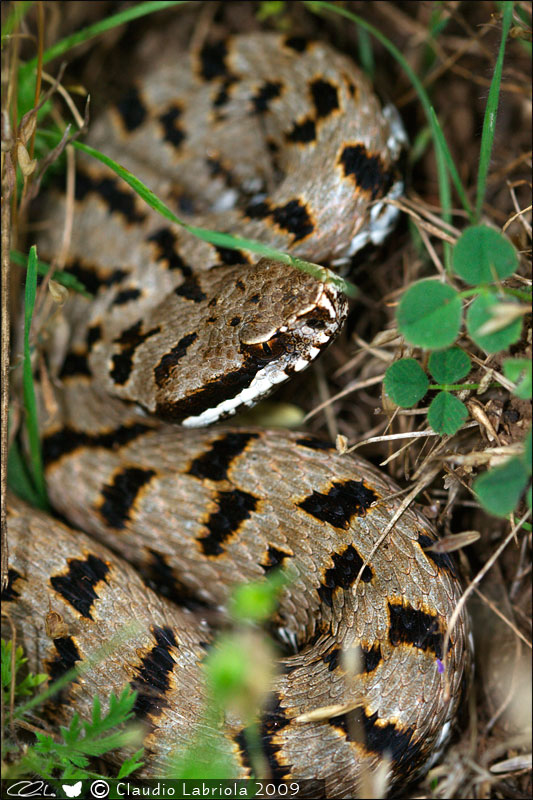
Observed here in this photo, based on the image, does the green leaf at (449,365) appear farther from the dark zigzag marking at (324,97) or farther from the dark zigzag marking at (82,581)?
the dark zigzag marking at (82,581)

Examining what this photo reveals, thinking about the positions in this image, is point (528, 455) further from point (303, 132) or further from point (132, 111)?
point (132, 111)

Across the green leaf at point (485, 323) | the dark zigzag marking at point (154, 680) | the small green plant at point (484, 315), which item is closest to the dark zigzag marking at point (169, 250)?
the small green plant at point (484, 315)

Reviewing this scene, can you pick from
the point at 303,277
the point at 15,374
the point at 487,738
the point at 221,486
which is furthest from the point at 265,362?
the point at 487,738

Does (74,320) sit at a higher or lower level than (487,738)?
higher

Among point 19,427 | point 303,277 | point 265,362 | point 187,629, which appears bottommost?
point 187,629

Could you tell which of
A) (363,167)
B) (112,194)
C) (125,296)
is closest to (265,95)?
(363,167)

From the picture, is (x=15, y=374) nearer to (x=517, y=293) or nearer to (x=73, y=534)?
(x=73, y=534)
